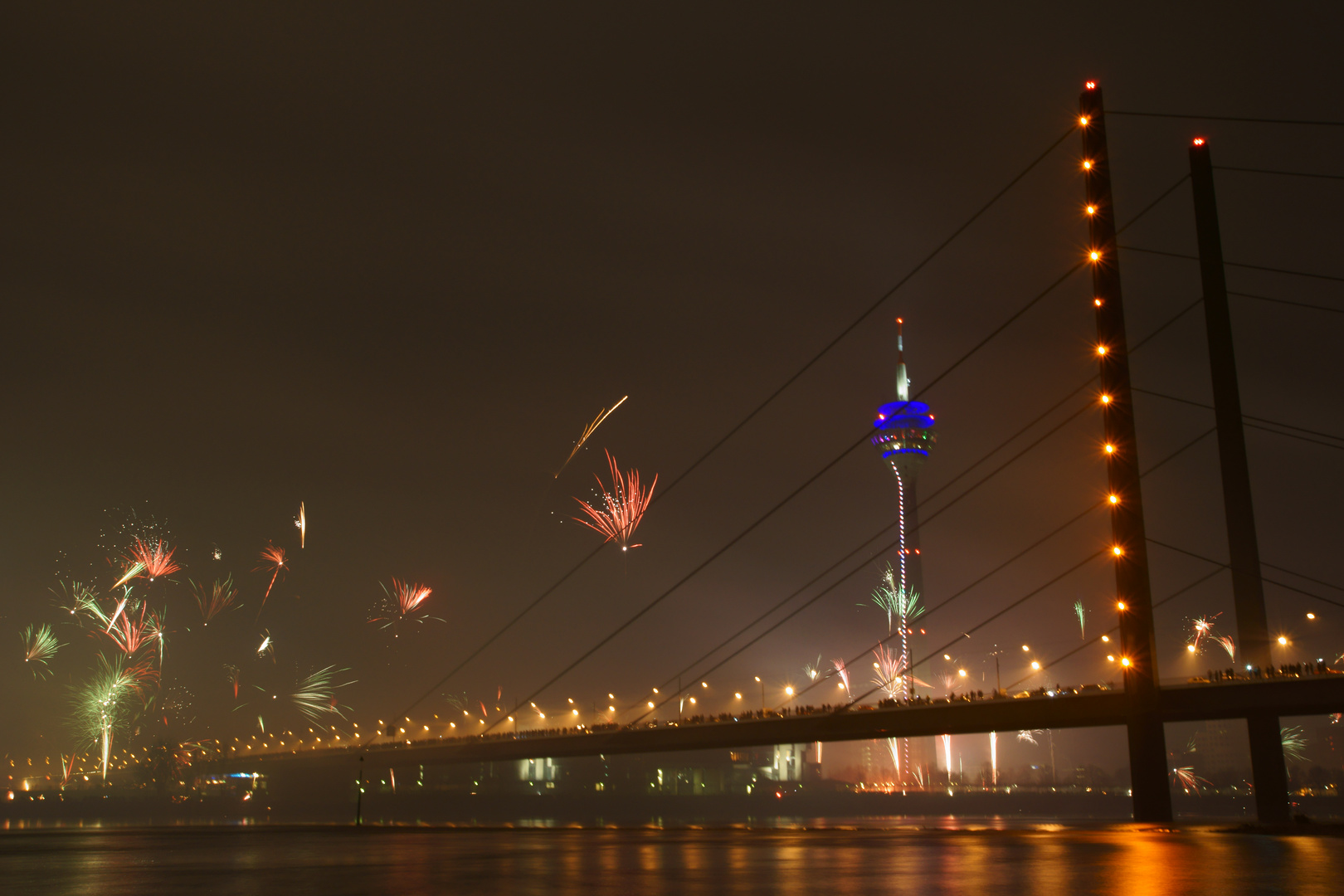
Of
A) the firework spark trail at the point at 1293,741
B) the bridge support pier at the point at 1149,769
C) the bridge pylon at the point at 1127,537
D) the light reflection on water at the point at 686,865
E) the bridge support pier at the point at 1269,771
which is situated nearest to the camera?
the light reflection on water at the point at 686,865

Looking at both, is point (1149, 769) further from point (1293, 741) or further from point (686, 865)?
point (1293, 741)

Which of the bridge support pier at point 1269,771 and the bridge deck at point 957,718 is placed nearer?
the bridge support pier at point 1269,771

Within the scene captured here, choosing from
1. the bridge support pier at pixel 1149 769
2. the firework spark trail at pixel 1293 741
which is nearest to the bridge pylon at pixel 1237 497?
the bridge support pier at pixel 1149 769

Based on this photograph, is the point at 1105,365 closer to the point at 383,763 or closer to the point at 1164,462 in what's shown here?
the point at 1164,462

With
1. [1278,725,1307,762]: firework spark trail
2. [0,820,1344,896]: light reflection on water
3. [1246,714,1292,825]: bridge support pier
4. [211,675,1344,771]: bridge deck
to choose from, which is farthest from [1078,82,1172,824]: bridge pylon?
[1278,725,1307,762]: firework spark trail

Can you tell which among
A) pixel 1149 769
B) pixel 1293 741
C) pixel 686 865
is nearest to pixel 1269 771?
pixel 1149 769

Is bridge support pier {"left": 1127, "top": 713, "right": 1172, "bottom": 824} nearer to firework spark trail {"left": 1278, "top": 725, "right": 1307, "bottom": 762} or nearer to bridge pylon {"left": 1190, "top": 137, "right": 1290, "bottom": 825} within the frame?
bridge pylon {"left": 1190, "top": 137, "right": 1290, "bottom": 825}

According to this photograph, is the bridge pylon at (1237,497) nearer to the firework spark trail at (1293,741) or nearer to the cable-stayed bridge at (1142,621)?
the cable-stayed bridge at (1142,621)
